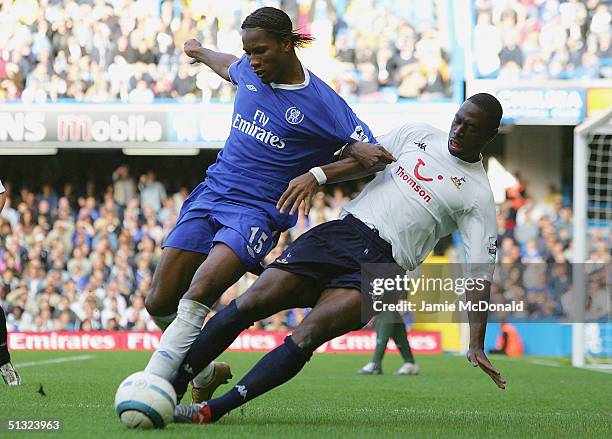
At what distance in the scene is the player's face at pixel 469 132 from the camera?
6.09 metres

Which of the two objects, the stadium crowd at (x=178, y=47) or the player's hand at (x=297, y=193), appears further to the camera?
the stadium crowd at (x=178, y=47)

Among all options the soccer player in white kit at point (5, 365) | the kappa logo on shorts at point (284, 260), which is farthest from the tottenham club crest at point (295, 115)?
the soccer player in white kit at point (5, 365)

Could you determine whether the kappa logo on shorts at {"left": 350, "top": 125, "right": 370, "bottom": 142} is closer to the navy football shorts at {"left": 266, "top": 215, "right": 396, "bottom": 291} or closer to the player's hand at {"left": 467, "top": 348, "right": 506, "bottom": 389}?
the navy football shorts at {"left": 266, "top": 215, "right": 396, "bottom": 291}

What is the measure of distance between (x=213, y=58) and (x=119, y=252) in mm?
14297

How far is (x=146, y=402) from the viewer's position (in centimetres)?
548

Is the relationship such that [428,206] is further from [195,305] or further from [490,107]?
[195,305]

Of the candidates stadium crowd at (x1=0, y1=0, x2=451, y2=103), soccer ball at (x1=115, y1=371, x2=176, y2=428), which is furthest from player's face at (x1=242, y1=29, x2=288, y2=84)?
stadium crowd at (x1=0, y1=0, x2=451, y2=103)

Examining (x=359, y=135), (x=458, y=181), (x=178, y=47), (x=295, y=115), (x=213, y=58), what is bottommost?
(x=458, y=181)

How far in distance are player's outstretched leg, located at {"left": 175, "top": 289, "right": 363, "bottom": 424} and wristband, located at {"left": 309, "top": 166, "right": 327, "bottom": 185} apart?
658mm

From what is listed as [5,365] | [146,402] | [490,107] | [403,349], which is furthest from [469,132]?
[403,349]

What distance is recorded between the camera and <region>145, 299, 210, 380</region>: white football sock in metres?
5.78

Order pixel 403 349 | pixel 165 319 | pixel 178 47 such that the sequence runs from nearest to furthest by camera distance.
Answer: pixel 165 319, pixel 403 349, pixel 178 47

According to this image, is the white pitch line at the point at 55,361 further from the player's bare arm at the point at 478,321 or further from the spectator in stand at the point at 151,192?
the player's bare arm at the point at 478,321

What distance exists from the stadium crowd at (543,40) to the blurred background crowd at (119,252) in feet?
8.87
